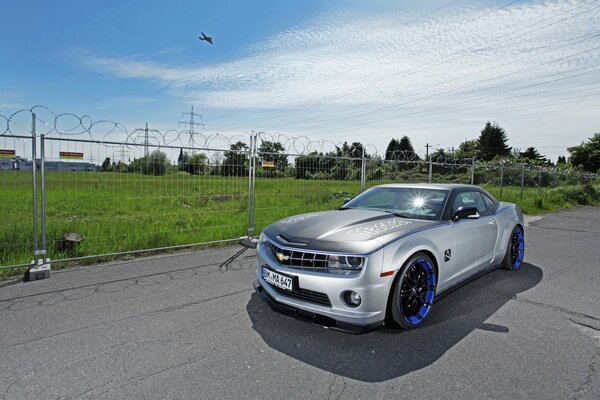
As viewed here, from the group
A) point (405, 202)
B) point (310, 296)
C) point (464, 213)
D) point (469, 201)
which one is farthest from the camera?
point (469, 201)

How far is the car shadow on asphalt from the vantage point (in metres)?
2.73

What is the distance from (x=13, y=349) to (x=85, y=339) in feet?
1.73

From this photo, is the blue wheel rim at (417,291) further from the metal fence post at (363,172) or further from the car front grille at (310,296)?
the metal fence post at (363,172)

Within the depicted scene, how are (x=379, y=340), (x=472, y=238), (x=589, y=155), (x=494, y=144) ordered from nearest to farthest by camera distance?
(x=379, y=340)
(x=472, y=238)
(x=589, y=155)
(x=494, y=144)

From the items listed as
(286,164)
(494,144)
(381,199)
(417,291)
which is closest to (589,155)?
(494,144)

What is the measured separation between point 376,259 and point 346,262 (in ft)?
0.85

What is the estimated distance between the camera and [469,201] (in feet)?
15.5

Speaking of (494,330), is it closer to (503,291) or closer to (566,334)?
(566,334)

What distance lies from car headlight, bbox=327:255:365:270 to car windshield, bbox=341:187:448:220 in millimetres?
1346

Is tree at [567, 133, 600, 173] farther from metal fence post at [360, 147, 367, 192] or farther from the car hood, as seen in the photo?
the car hood

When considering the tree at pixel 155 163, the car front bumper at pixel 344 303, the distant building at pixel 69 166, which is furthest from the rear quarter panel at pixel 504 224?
the distant building at pixel 69 166

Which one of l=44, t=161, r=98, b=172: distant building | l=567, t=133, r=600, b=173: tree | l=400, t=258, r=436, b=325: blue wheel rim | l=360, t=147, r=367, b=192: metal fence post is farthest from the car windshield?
l=567, t=133, r=600, b=173: tree

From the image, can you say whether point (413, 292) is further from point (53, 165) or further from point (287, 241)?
point (53, 165)

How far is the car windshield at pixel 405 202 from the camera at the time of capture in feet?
13.3
